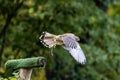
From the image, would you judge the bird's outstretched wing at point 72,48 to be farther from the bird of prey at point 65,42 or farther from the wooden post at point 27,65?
the wooden post at point 27,65

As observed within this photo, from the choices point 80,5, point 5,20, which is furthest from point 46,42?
point 5,20

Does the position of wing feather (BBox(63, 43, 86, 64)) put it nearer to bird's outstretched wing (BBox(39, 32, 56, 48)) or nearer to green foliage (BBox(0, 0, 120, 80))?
bird's outstretched wing (BBox(39, 32, 56, 48))

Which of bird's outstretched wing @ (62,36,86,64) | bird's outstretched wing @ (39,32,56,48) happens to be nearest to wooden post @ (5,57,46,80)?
bird's outstretched wing @ (39,32,56,48)

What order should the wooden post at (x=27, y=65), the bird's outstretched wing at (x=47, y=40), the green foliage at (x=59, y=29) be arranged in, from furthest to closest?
1. the green foliage at (x=59, y=29)
2. the bird's outstretched wing at (x=47, y=40)
3. the wooden post at (x=27, y=65)

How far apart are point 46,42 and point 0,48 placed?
3863 millimetres

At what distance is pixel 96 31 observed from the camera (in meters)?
6.71

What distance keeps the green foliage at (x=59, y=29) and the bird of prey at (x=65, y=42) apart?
119 inches

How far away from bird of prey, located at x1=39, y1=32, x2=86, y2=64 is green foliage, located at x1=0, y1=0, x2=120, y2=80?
9.94ft

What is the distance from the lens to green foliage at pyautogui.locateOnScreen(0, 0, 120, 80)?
6.25 m

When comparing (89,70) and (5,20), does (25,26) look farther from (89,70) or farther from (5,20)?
(89,70)

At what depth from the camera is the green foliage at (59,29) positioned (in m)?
6.25

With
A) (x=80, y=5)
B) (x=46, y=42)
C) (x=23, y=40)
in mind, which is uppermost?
(x=80, y=5)

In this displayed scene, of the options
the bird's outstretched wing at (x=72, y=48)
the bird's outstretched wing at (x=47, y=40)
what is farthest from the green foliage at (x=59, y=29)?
the bird's outstretched wing at (x=47, y=40)

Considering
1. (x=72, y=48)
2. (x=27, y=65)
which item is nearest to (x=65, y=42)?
(x=72, y=48)
